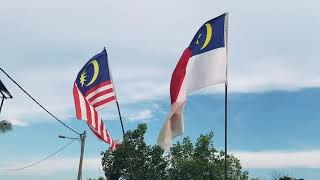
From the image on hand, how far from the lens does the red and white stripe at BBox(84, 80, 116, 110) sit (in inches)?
883

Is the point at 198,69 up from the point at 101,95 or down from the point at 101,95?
down

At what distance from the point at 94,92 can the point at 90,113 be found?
99 cm

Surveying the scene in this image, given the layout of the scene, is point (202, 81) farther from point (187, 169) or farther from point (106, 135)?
point (187, 169)

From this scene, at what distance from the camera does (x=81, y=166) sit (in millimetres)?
39406

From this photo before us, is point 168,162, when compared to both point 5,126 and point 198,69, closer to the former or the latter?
point 5,126

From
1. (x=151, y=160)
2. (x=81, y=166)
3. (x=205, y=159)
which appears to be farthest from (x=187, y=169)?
(x=81, y=166)

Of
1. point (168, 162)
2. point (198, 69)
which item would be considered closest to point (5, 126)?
point (198, 69)

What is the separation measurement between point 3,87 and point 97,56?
20.2ft

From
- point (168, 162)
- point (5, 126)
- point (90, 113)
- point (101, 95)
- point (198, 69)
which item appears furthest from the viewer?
point (168, 162)

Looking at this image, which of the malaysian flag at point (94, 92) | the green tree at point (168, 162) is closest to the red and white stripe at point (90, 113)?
the malaysian flag at point (94, 92)

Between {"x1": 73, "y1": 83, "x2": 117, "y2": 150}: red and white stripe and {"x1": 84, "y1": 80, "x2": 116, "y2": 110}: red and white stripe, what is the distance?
0.13ft

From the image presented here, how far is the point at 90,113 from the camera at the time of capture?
2205cm

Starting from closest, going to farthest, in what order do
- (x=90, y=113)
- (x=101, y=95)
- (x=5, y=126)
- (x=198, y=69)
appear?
(x=198, y=69) < (x=90, y=113) < (x=101, y=95) < (x=5, y=126)

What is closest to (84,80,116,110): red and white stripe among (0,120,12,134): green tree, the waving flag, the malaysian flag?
the malaysian flag
